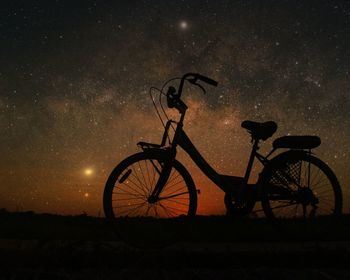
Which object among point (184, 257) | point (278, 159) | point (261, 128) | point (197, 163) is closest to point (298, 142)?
point (278, 159)

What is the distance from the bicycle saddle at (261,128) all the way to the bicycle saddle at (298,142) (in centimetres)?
16

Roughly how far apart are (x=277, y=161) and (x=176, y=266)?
209cm

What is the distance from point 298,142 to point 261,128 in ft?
1.61

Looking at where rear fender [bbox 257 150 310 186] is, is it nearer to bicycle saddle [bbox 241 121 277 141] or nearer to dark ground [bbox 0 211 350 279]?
bicycle saddle [bbox 241 121 277 141]

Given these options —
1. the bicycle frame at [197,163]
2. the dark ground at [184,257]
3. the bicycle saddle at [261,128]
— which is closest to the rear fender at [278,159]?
the bicycle frame at [197,163]

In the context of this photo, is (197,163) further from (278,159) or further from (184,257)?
(184,257)

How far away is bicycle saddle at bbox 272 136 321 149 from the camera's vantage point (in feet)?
16.7

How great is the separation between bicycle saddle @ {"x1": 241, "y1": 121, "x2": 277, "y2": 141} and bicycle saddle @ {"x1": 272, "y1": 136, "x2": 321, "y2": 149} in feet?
0.53

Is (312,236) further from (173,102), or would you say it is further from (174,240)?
(173,102)

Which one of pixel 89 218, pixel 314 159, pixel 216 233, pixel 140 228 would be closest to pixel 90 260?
pixel 140 228

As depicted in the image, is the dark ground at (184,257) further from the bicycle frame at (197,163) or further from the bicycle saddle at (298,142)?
the bicycle saddle at (298,142)

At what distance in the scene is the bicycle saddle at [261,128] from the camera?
5.08 meters

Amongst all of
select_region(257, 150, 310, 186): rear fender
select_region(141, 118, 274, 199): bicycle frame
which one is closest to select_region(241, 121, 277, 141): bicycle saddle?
select_region(141, 118, 274, 199): bicycle frame

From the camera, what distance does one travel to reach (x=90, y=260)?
3785 millimetres
